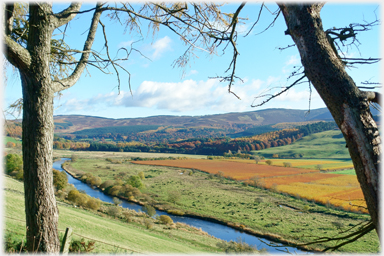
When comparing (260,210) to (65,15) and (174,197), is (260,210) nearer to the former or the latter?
(174,197)

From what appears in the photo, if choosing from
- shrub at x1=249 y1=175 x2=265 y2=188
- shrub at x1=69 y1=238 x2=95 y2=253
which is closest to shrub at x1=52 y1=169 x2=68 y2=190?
shrub at x1=69 y1=238 x2=95 y2=253

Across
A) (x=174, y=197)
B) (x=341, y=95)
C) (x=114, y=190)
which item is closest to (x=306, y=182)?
(x=174, y=197)

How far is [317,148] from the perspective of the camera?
80438 millimetres

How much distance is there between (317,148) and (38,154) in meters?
89.5

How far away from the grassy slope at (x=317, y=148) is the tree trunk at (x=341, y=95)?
79.2 meters

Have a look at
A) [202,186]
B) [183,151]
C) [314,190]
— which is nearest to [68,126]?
[183,151]

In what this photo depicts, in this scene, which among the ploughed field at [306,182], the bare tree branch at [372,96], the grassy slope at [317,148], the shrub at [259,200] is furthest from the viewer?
the grassy slope at [317,148]

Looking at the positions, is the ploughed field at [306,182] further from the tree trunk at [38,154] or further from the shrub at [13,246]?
the tree trunk at [38,154]

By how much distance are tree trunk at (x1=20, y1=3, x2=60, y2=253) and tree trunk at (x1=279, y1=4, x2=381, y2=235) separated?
2.90 meters

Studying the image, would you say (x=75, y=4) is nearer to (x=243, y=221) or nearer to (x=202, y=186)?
(x=243, y=221)

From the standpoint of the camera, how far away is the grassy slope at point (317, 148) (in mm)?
72938

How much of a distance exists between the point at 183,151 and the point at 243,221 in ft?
258

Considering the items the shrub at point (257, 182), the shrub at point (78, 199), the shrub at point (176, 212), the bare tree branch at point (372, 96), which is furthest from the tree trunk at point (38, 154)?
the shrub at point (257, 182)

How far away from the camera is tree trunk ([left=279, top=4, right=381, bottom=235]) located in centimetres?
168
